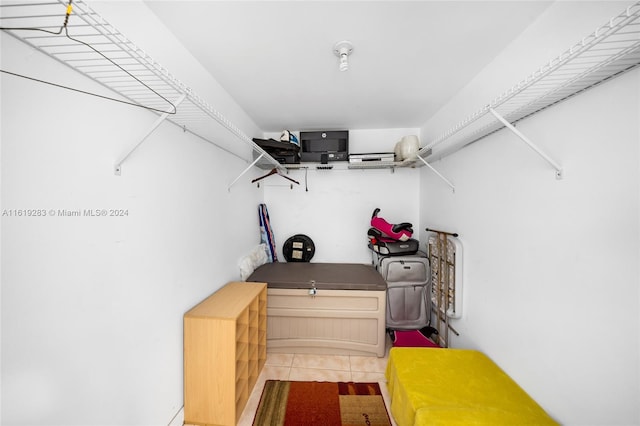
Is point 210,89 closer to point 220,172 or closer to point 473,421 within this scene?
point 220,172

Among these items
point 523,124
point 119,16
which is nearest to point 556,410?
point 523,124

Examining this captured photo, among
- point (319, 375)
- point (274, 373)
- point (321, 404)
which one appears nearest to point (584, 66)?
point (321, 404)

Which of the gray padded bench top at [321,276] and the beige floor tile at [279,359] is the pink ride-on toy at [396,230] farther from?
the beige floor tile at [279,359]

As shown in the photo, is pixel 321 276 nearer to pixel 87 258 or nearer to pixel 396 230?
pixel 396 230

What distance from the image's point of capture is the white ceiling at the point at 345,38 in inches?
44.7

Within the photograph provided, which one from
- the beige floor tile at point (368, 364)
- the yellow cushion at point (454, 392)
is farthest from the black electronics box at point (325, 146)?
the beige floor tile at point (368, 364)

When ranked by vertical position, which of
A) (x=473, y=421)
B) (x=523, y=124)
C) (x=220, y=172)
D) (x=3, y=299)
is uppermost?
(x=523, y=124)

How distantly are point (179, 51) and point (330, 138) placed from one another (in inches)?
66.4

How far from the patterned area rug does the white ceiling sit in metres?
2.59

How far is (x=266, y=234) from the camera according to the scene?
9.42 ft

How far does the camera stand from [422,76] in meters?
1.74

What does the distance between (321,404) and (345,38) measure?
2.61m

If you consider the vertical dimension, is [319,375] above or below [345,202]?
below

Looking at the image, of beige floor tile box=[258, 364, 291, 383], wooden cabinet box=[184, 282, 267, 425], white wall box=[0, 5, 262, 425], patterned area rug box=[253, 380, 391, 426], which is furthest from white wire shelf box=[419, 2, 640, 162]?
beige floor tile box=[258, 364, 291, 383]
